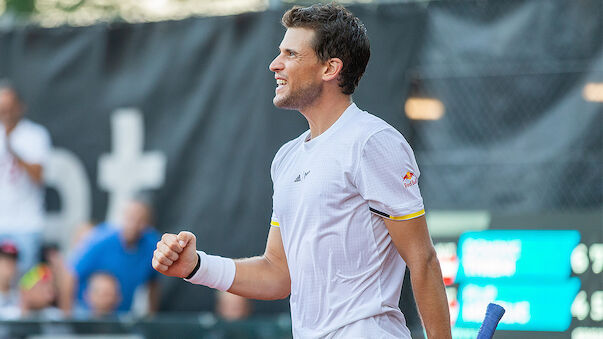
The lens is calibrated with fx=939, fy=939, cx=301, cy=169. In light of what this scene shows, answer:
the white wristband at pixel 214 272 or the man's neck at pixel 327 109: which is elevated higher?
the man's neck at pixel 327 109

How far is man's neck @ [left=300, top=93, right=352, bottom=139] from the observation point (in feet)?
11.1

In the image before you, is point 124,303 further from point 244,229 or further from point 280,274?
point 280,274

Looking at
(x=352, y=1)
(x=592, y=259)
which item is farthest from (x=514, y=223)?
(x=352, y=1)

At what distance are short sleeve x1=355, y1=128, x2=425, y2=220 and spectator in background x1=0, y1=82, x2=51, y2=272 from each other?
18.7 ft

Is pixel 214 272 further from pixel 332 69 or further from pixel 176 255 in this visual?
pixel 332 69

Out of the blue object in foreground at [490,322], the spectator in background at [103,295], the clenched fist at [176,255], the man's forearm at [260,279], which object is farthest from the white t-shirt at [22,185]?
the blue object in foreground at [490,322]

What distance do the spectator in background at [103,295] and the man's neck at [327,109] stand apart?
462 centimetres

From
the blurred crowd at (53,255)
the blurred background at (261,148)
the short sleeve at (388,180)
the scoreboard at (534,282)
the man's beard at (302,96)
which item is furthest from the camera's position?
the blurred crowd at (53,255)

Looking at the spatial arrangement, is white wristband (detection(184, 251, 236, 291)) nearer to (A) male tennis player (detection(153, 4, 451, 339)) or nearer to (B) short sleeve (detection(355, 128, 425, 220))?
(A) male tennis player (detection(153, 4, 451, 339))

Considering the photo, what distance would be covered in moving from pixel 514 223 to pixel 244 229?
8.03 ft

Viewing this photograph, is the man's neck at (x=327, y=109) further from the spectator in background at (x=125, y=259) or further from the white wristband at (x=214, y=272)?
the spectator in background at (x=125, y=259)

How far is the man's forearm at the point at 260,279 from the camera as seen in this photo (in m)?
3.54

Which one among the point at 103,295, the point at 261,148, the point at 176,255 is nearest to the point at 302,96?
the point at 176,255

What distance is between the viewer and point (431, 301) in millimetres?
3094
